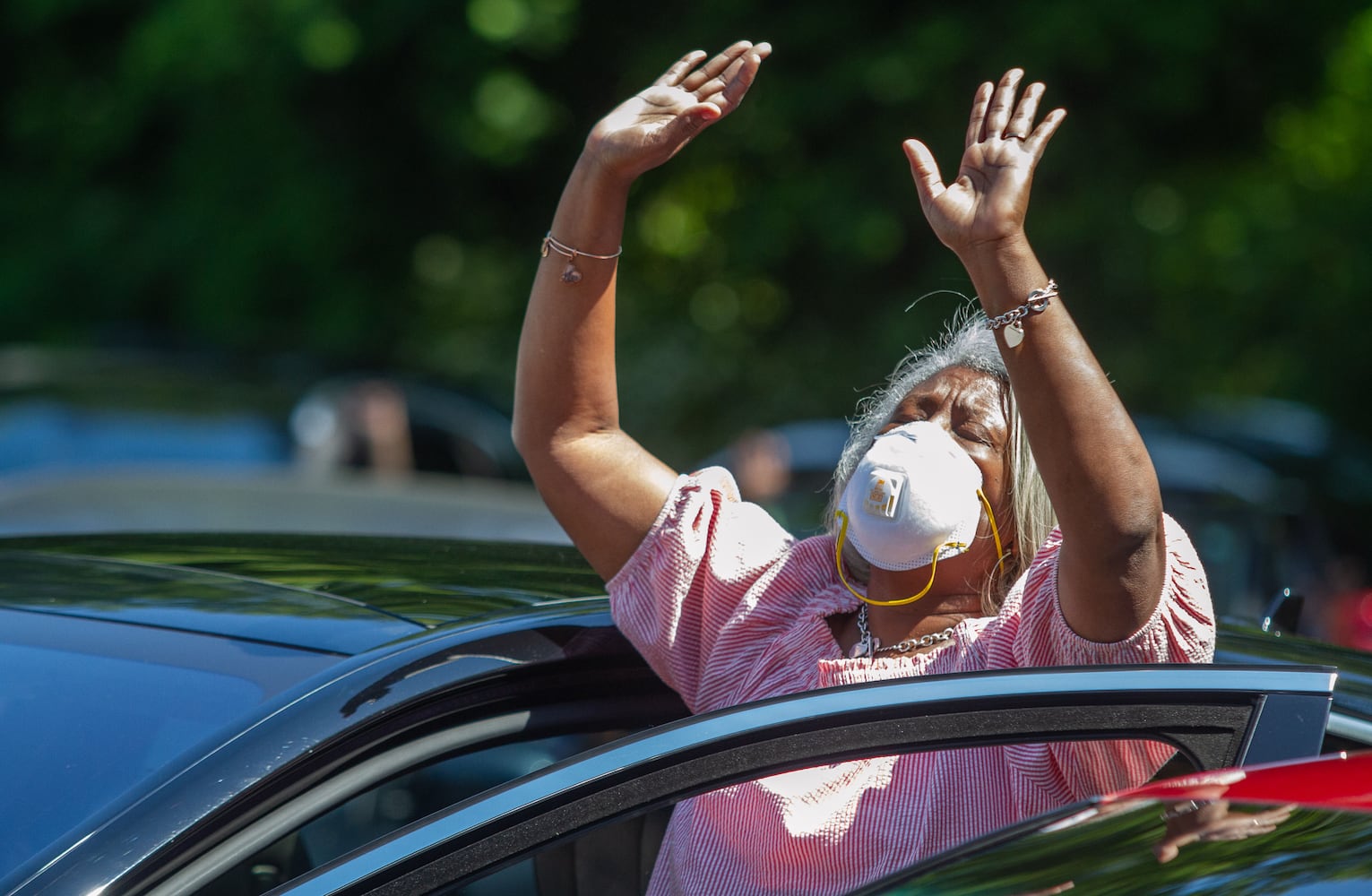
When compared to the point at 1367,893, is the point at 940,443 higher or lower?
higher

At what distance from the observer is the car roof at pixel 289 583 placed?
190 centimetres

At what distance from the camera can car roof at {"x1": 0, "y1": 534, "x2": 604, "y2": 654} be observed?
190cm

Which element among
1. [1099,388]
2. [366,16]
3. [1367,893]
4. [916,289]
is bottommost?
[1367,893]

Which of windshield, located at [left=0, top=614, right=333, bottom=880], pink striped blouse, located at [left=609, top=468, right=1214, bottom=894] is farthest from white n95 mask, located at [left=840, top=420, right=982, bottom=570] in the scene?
windshield, located at [left=0, top=614, right=333, bottom=880]

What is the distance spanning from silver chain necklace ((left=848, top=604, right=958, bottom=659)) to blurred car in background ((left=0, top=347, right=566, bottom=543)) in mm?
2511

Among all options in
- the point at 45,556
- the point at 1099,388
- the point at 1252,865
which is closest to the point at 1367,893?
the point at 1252,865

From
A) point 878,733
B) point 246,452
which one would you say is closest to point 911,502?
point 878,733

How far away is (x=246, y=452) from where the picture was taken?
5680mm

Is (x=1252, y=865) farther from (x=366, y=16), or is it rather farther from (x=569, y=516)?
(x=366, y=16)

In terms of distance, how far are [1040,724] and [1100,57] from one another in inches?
250

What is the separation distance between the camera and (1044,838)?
4.46 feet

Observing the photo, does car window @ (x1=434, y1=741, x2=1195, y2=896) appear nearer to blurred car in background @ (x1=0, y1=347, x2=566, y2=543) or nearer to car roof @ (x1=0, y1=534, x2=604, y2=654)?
car roof @ (x1=0, y1=534, x2=604, y2=654)

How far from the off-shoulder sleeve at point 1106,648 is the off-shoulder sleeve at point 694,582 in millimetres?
453

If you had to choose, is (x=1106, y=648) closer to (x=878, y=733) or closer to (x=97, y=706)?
(x=878, y=733)
